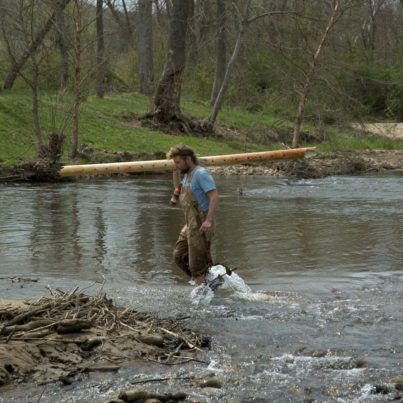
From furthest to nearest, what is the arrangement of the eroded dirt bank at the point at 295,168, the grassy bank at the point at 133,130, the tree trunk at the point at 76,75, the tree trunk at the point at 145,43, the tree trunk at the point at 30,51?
the tree trunk at the point at 145,43 < the grassy bank at the point at 133,130 < the tree trunk at the point at 30,51 < the tree trunk at the point at 76,75 < the eroded dirt bank at the point at 295,168

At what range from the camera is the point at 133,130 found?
25938mm

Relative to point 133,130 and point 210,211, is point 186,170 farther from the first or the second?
point 133,130

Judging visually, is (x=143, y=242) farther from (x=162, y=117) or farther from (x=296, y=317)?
(x=162, y=117)

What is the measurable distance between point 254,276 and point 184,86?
28.1m

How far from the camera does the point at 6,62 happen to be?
29875 millimetres

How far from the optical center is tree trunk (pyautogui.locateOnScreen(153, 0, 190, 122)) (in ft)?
90.5

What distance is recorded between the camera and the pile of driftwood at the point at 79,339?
604 centimetres

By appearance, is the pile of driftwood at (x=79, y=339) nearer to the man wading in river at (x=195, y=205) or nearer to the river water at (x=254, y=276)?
the river water at (x=254, y=276)

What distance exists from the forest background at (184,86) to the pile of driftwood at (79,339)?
12.4 metres

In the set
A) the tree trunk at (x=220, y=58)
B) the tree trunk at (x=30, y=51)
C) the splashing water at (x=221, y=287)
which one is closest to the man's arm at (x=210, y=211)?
the splashing water at (x=221, y=287)

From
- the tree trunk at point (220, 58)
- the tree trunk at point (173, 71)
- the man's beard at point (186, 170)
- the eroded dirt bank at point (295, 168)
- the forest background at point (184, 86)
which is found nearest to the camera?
the man's beard at point (186, 170)

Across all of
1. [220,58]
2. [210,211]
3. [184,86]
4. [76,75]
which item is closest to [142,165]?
[210,211]

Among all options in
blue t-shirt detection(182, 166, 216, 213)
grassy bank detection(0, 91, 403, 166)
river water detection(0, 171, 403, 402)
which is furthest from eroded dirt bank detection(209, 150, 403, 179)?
blue t-shirt detection(182, 166, 216, 213)

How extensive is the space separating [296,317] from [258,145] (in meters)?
20.7
